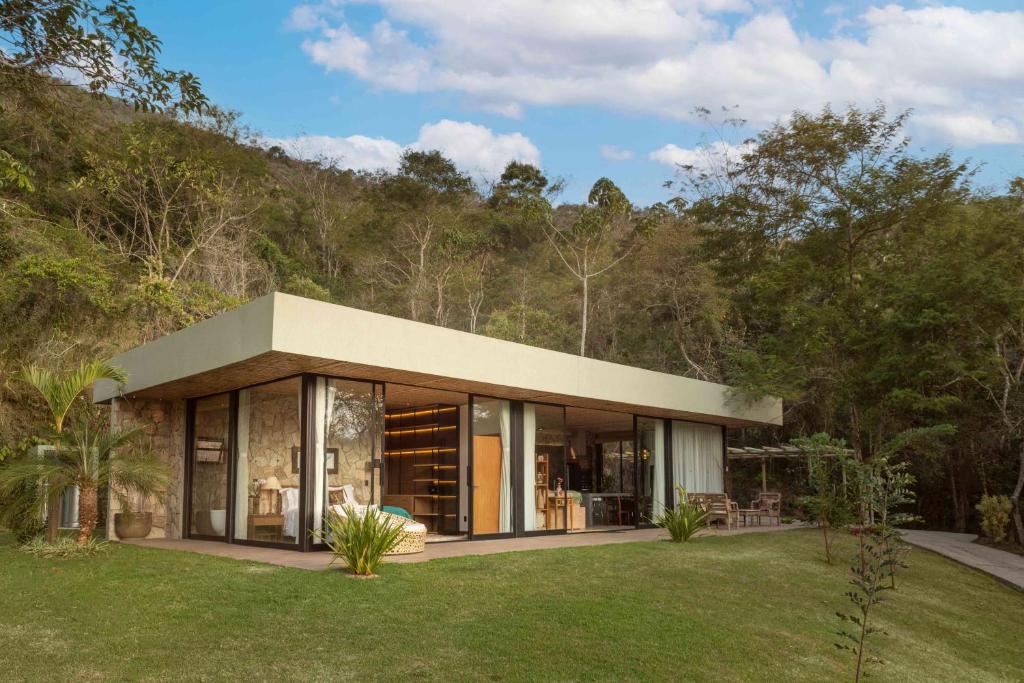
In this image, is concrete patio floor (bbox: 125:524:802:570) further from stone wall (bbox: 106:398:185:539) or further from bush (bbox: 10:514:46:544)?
bush (bbox: 10:514:46:544)

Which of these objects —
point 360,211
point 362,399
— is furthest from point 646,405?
point 360,211

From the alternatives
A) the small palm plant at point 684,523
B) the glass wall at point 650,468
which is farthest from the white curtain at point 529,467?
the glass wall at point 650,468

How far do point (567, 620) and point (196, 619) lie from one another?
2.93 m

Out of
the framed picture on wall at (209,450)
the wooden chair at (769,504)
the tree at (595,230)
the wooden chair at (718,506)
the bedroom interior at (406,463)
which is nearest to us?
the bedroom interior at (406,463)

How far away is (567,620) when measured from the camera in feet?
23.1

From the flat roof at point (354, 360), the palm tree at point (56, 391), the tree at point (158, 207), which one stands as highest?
the tree at point (158, 207)

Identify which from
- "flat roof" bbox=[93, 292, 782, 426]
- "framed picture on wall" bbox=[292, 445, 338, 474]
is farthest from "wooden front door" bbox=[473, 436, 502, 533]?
"framed picture on wall" bbox=[292, 445, 338, 474]

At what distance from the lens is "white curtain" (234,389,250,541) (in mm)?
11383

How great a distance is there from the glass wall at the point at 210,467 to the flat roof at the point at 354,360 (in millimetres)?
344

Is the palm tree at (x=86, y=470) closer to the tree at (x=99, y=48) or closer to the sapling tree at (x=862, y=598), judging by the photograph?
the tree at (x=99, y=48)

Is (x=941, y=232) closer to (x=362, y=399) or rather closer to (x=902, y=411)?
(x=902, y=411)

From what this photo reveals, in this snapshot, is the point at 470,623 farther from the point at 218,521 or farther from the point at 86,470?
the point at 218,521

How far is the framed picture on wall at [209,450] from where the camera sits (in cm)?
1205

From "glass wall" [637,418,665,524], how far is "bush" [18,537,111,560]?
942 cm
